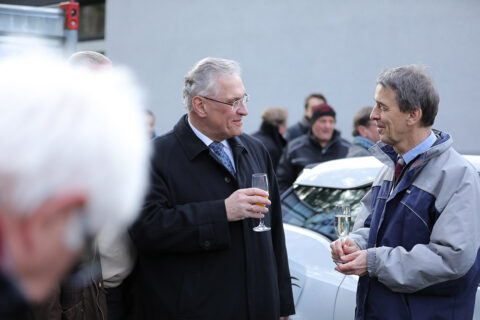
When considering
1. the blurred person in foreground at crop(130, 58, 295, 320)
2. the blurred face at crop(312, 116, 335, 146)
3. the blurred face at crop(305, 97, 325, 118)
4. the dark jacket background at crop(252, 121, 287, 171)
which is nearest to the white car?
the blurred person in foreground at crop(130, 58, 295, 320)

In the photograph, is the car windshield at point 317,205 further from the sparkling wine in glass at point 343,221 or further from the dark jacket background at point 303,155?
the dark jacket background at point 303,155

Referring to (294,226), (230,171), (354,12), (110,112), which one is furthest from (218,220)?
(354,12)

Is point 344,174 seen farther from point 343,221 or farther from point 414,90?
point 414,90

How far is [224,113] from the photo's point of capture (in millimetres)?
3193

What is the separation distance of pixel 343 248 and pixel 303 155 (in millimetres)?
4072

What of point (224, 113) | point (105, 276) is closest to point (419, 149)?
point (224, 113)

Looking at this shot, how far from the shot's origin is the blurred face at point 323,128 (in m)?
7.15

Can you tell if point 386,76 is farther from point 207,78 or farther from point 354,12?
point 354,12

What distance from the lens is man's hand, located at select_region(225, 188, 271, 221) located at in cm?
296

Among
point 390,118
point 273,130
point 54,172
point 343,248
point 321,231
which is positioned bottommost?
point 273,130

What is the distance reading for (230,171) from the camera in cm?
319

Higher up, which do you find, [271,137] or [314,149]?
[314,149]

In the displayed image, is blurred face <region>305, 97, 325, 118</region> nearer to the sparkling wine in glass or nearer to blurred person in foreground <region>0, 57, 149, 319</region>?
the sparkling wine in glass

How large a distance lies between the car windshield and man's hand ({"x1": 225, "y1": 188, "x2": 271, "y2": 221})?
1.20 m
